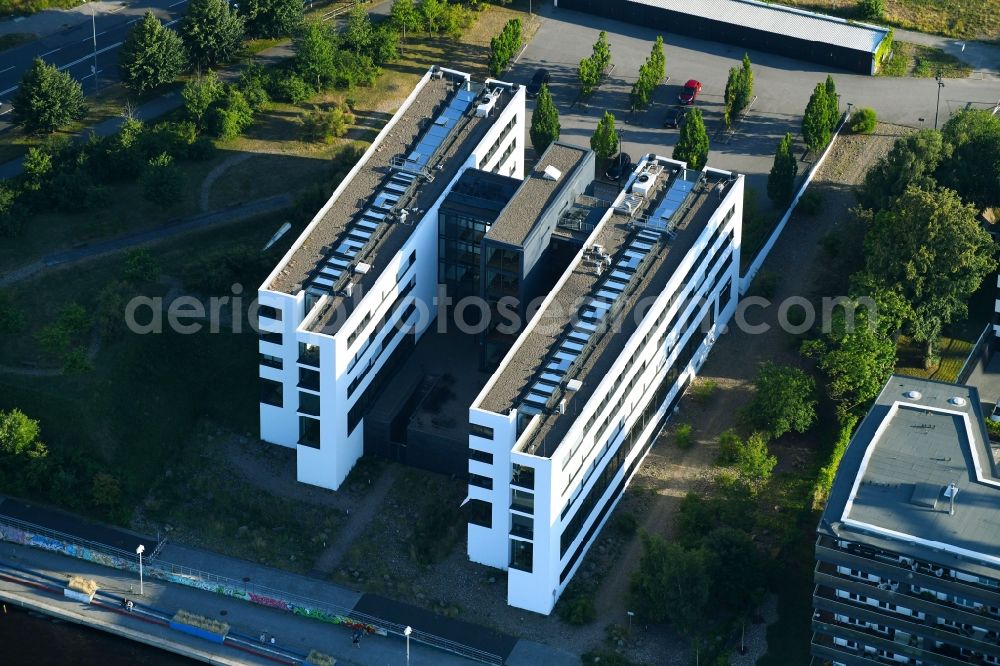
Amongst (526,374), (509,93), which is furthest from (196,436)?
(509,93)

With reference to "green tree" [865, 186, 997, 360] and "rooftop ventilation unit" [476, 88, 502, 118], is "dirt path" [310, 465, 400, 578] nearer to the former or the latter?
"rooftop ventilation unit" [476, 88, 502, 118]

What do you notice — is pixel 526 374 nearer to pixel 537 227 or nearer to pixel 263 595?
pixel 537 227

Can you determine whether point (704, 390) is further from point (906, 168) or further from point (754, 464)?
point (906, 168)

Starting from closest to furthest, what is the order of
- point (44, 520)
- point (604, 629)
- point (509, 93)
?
point (604, 629) → point (44, 520) → point (509, 93)

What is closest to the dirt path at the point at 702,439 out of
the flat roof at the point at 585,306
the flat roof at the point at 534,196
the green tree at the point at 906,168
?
the green tree at the point at 906,168

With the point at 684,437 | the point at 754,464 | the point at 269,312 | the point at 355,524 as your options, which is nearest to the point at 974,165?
the point at 684,437

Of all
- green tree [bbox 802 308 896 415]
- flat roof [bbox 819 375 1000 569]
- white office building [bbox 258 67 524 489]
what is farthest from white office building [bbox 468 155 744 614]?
flat roof [bbox 819 375 1000 569]
